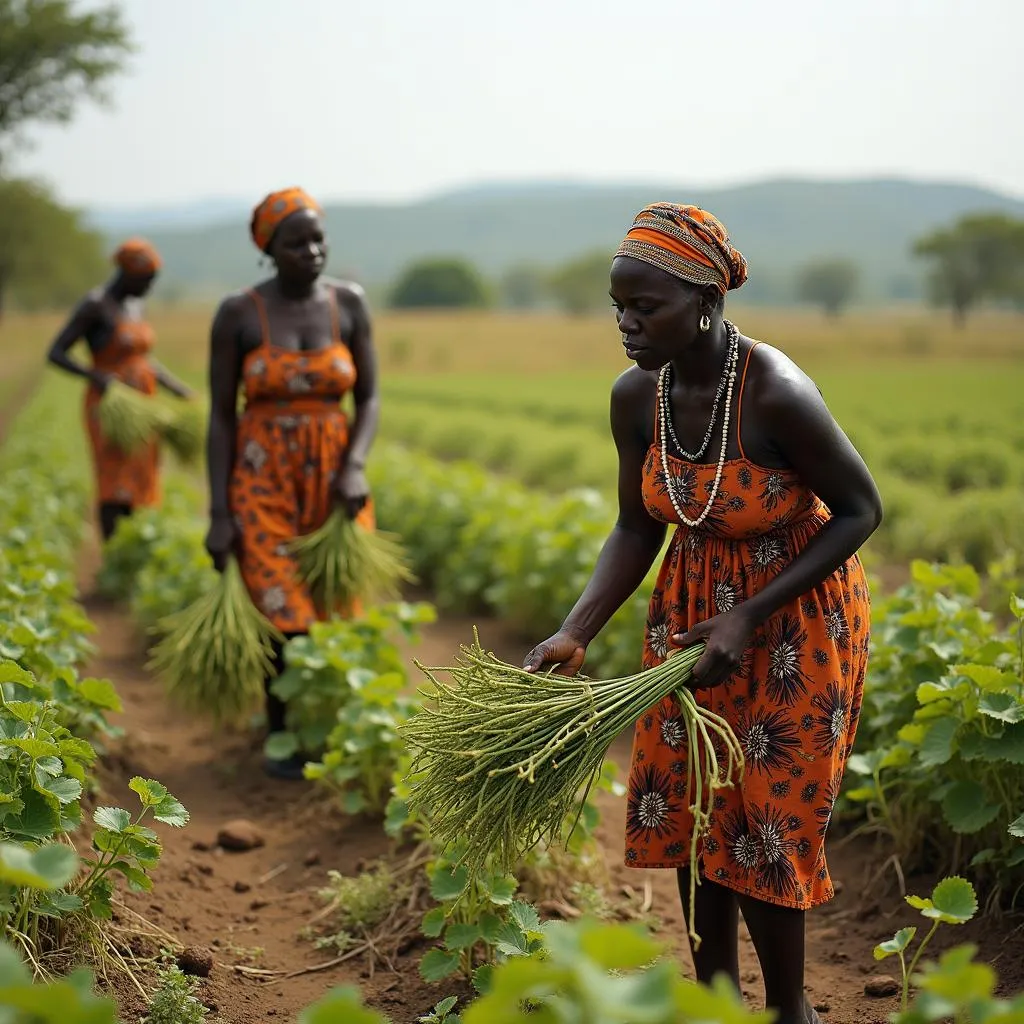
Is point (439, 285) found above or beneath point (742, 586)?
beneath

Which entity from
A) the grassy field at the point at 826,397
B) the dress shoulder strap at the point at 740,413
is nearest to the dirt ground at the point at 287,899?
the dress shoulder strap at the point at 740,413

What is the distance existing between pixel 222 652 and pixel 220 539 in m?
0.41

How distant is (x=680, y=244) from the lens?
2326 mm

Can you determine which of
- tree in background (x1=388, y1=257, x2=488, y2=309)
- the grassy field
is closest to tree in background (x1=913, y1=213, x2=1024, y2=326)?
the grassy field

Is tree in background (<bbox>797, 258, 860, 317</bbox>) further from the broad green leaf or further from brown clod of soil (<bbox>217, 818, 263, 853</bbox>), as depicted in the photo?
the broad green leaf

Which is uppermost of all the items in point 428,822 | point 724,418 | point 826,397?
point 724,418

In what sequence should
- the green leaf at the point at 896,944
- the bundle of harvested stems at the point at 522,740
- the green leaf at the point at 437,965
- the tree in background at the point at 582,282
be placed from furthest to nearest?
the tree in background at the point at 582,282
the green leaf at the point at 437,965
the bundle of harvested stems at the point at 522,740
the green leaf at the point at 896,944

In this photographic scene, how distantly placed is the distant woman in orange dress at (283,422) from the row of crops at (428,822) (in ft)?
1.28

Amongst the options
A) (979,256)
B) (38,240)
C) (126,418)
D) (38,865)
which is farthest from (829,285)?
(38,865)

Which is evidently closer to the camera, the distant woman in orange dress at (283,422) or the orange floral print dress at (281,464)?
the distant woman in orange dress at (283,422)

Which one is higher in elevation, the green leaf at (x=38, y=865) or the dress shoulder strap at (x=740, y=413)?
the dress shoulder strap at (x=740, y=413)

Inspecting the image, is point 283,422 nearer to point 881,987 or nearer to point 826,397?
point 881,987

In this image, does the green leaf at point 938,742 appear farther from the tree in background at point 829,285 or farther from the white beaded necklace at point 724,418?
the tree in background at point 829,285

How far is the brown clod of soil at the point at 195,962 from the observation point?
2951 mm
